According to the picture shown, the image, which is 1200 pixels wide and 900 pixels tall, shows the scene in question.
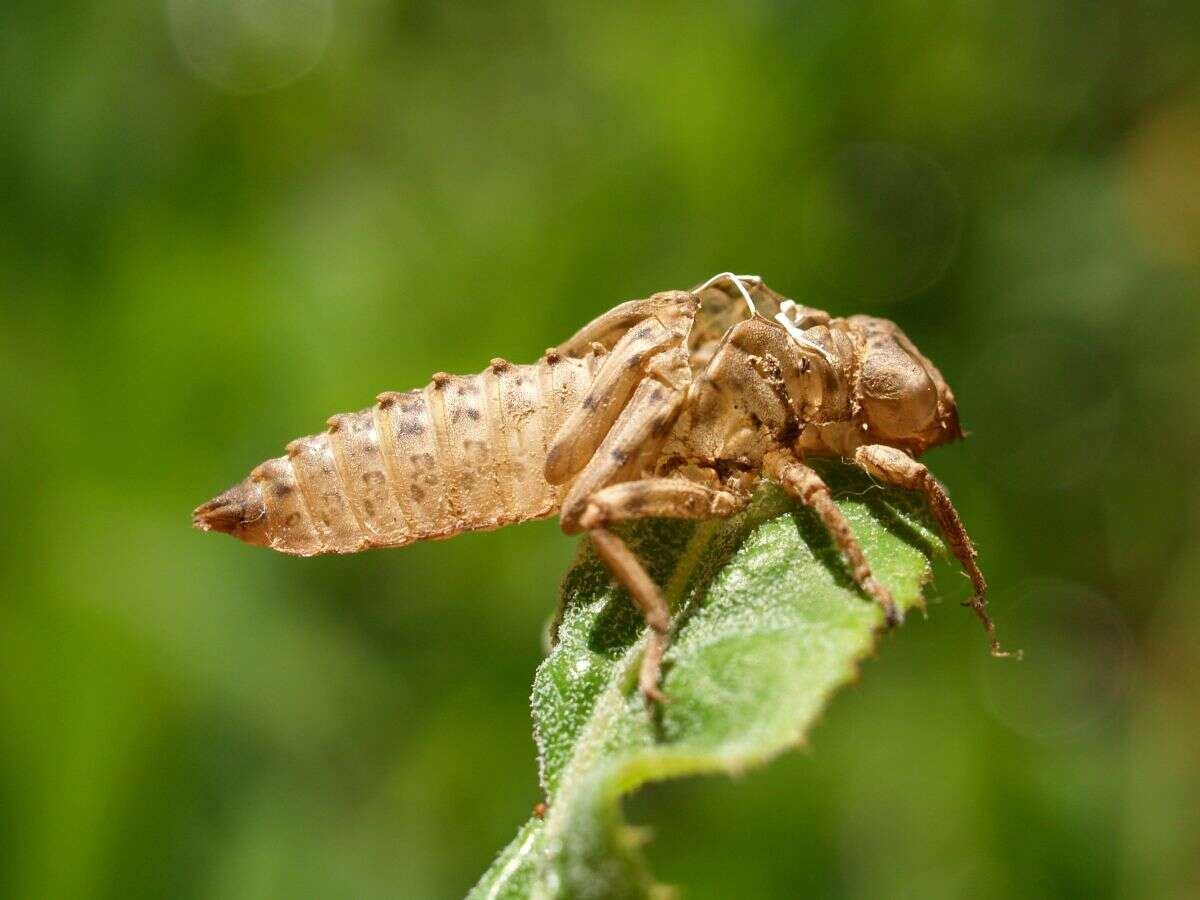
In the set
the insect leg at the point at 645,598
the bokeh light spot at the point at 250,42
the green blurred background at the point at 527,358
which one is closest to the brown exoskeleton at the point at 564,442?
the insect leg at the point at 645,598

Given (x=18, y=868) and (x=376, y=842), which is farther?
(x=376, y=842)

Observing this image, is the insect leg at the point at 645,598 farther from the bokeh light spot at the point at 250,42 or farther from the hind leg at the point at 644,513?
the bokeh light spot at the point at 250,42

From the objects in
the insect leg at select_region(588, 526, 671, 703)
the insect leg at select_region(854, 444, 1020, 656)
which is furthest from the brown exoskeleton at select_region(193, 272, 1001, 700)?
the insect leg at select_region(588, 526, 671, 703)

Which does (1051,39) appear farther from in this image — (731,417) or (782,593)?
(782,593)

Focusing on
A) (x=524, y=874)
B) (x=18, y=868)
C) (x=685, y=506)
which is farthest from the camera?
(x=18, y=868)

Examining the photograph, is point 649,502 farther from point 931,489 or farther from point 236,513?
point 236,513

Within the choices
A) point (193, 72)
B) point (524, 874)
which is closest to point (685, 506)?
point (524, 874)

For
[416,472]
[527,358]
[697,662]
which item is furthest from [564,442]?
[527,358]
